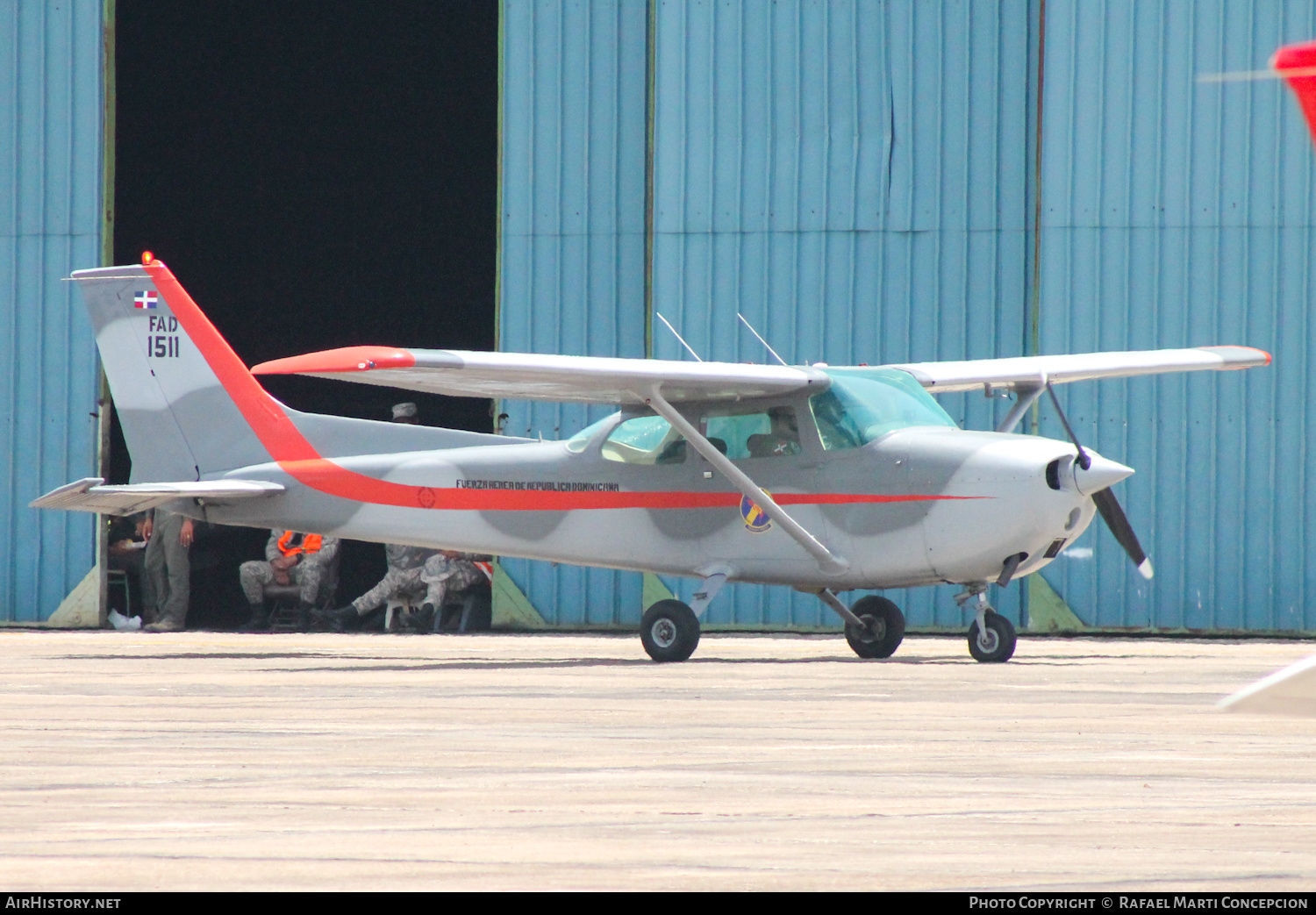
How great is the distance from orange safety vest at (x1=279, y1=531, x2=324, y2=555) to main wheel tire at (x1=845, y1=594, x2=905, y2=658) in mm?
7334

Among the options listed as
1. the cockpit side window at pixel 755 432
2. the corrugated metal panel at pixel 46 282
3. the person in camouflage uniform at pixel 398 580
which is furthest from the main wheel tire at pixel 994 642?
the corrugated metal panel at pixel 46 282

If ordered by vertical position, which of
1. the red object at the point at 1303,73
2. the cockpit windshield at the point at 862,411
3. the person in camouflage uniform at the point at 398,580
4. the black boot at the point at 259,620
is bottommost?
the black boot at the point at 259,620

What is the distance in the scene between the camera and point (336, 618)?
1823 centimetres

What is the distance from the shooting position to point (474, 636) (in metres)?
17.0

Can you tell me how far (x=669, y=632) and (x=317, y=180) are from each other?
39.9ft

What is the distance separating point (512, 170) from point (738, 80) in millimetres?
2400

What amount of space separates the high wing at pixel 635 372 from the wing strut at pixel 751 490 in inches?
7.4

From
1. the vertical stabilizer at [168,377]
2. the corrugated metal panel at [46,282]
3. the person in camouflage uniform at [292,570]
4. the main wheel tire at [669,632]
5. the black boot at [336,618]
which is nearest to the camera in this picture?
the main wheel tire at [669,632]

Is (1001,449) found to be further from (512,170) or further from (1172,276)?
(512,170)

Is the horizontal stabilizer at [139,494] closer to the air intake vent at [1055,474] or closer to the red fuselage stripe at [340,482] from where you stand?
the red fuselage stripe at [340,482]

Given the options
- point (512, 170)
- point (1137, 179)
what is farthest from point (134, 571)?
point (1137, 179)

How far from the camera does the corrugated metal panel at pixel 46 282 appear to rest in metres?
17.8

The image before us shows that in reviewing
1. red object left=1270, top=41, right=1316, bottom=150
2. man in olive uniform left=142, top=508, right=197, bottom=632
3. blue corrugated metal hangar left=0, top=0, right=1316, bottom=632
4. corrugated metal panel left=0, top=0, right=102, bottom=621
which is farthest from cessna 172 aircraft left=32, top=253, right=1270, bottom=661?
red object left=1270, top=41, right=1316, bottom=150

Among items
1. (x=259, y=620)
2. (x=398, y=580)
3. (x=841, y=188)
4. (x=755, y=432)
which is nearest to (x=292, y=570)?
(x=259, y=620)
